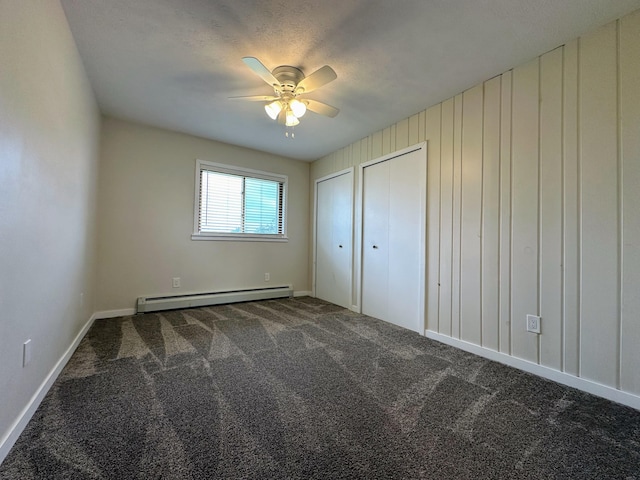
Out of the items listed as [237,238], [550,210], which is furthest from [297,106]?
[237,238]

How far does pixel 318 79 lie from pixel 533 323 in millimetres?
2461

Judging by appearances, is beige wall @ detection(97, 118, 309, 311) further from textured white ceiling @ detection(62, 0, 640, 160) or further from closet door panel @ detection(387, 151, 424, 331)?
closet door panel @ detection(387, 151, 424, 331)

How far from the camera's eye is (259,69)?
1890 mm

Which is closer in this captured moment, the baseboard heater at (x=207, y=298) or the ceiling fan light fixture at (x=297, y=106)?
the ceiling fan light fixture at (x=297, y=106)

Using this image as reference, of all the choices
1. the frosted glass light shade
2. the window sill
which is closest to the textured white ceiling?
the frosted glass light shade

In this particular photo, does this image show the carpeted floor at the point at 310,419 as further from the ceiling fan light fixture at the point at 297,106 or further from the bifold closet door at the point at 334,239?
the ceiling fan light fixture at the point at 297,106

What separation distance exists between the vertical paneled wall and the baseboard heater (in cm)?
252

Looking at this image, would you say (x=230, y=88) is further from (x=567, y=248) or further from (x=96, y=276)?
(x=567, y=248)

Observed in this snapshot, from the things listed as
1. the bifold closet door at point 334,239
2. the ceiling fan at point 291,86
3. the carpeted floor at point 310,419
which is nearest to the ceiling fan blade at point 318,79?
the ceiling fan at point 291,86

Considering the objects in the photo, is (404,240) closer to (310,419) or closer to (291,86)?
(291,86)

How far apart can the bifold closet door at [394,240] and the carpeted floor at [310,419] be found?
2.57 ft

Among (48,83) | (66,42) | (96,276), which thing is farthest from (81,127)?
(96,276)

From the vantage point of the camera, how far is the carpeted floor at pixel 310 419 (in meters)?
1.11

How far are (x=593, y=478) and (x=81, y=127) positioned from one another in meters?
3.88
